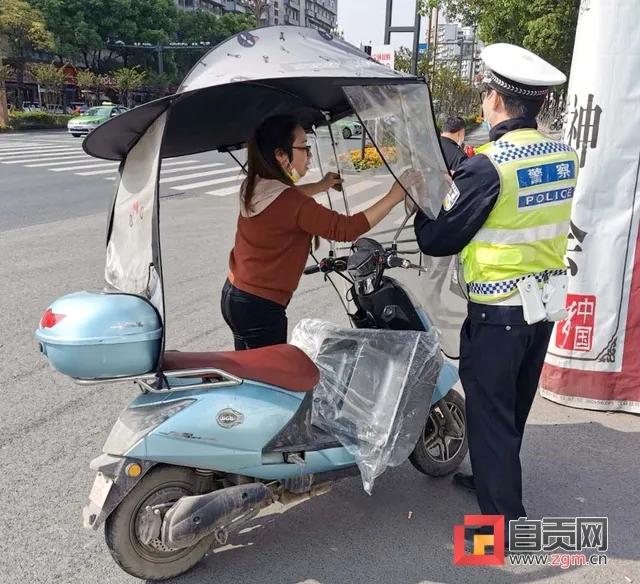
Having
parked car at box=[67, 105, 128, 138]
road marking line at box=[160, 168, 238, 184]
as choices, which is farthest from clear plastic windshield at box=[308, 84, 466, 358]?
parked car at box=[67, 105, 128, 138]

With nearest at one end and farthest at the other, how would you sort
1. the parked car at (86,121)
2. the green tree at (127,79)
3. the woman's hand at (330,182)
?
the woman's hand at (330,182) → the parked car at (86,121) → the green tree at (127,79)

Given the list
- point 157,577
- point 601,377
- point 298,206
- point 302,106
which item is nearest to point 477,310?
point 298,206

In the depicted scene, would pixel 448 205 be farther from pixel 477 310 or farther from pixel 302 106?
pixel 302 106

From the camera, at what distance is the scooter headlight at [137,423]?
7.73ft

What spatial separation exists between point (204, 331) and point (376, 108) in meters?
3.45

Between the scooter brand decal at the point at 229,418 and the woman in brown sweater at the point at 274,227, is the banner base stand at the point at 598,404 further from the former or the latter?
the scooter brand decal at the point at 229,418

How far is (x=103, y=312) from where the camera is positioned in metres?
2.22

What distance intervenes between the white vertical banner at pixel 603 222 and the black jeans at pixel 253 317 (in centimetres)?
213

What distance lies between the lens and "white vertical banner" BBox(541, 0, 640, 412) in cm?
381

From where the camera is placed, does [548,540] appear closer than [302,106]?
Yes

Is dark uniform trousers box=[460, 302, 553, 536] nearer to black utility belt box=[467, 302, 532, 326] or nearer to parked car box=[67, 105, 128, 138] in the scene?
black utility belt box=[467, 302, 532, 326]

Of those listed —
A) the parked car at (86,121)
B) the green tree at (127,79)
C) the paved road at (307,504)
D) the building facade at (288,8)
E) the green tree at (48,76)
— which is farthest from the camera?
the building facade at (288,8)

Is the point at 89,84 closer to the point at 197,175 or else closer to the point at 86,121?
the point at 86,121

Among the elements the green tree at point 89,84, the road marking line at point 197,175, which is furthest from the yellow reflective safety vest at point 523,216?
the green tree at point 89,84
